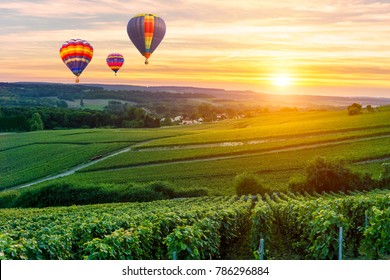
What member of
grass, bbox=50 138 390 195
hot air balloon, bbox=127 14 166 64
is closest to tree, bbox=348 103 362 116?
grass, bbox=50 138 390 195

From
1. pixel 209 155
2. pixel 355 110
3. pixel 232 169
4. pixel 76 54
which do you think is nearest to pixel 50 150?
pixel 76 54

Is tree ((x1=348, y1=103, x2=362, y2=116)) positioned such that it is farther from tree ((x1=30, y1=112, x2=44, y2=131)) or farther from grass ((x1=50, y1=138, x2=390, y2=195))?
tree ((x1=30, y1=112, x2=44, y2=131))

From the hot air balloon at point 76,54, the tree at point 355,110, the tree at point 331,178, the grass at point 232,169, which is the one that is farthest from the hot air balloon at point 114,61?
the tree at point 355,110

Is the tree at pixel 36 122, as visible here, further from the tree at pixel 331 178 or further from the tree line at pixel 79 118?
the tree at pixel 331 178
